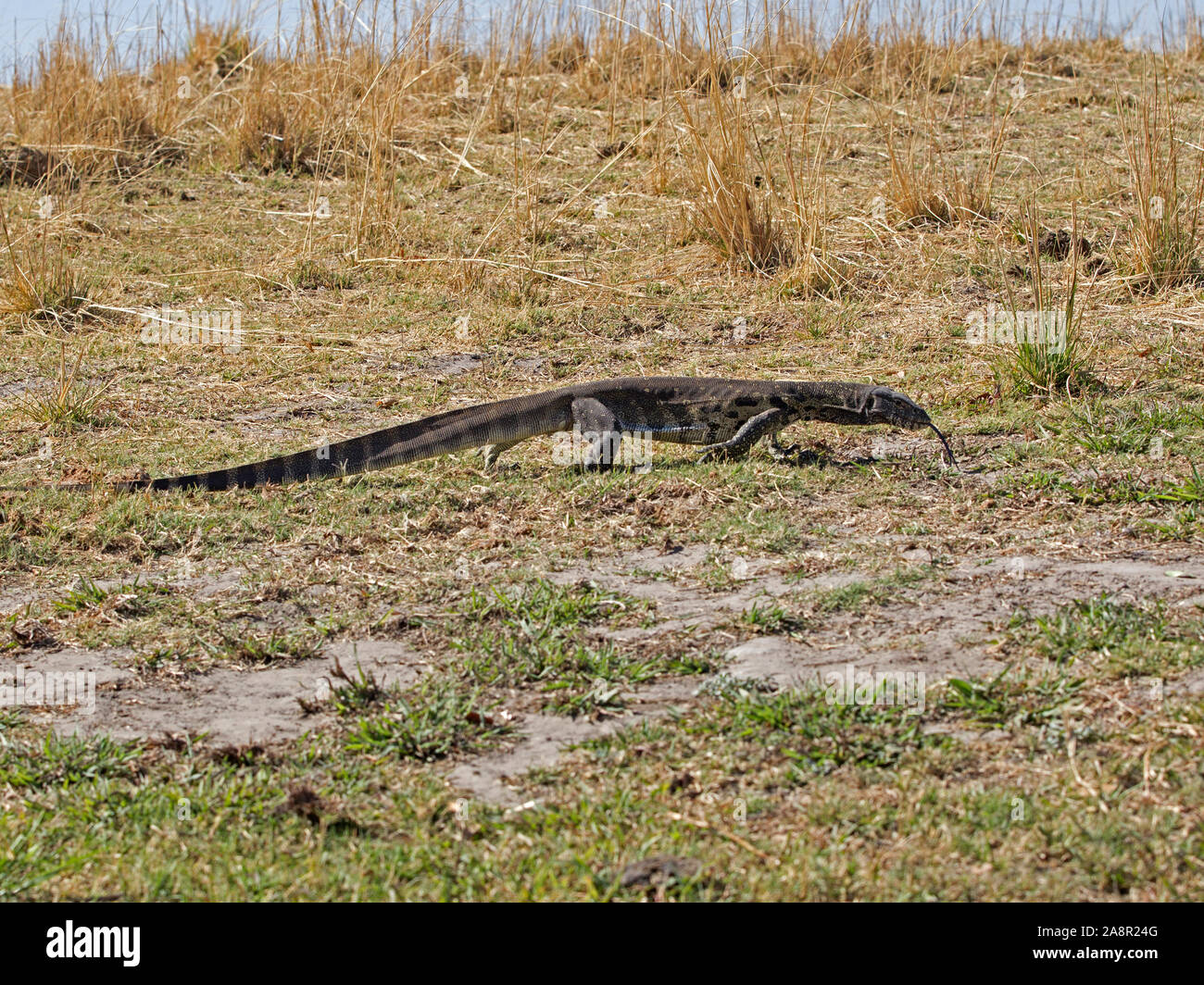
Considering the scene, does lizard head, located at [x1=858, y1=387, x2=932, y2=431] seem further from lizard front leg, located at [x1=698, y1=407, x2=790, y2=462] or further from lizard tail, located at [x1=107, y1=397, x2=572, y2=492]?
lizard tail, located at [x1=107, y1=397, x2=572, y2=492]

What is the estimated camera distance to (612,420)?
609 centimetres

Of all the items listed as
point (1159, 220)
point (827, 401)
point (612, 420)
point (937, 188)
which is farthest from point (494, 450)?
point (937, 188)

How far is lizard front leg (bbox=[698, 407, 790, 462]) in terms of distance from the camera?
6.12 m

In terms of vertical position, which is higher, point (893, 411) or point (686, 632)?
point (893, 411)

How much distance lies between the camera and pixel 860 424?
633cm

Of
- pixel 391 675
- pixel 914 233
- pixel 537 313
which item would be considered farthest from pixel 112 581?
pixel 914 233

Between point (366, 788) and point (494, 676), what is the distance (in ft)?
2.21

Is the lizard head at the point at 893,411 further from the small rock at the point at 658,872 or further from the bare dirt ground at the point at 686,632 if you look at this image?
the small rock at the point at 658,872

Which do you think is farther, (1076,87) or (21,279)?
(1076,87)

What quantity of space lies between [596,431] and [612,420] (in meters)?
0.10

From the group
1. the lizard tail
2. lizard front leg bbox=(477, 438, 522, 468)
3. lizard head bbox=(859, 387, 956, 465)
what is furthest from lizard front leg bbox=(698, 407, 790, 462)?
lizard front leg bbox=(477, 438, 522, 468)

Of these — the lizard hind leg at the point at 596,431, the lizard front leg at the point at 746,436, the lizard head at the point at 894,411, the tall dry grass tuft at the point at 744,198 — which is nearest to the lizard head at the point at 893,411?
the lizard head at the point at 894,411

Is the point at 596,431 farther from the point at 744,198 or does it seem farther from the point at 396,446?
the point at 744,198
